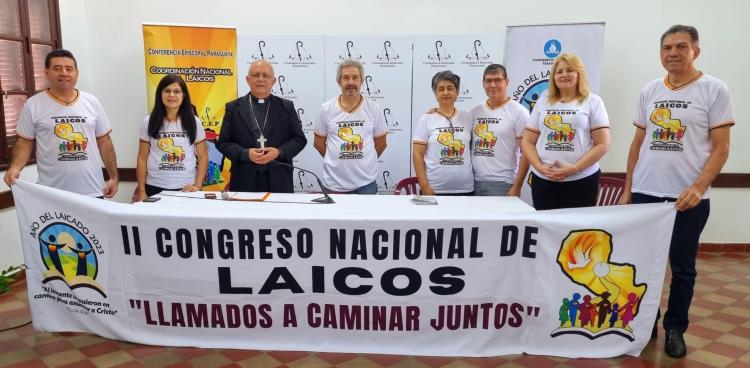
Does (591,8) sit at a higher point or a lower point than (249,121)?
higher

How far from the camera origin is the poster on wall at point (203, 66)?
13.7ft

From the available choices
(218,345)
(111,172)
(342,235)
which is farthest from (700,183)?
(111,172)

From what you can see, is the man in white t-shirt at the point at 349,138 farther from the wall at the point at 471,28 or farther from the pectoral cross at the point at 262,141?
the wall at the point at 471,28

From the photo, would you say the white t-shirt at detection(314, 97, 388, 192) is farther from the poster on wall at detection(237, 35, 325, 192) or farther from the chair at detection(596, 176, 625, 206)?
the chair at detection(596, 176, 625, 206)

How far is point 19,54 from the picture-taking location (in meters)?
3.72

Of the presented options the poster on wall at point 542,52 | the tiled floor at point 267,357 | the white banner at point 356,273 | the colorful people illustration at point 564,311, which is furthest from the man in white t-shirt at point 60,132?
the poster on wall at point 542,52

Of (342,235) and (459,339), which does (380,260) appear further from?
(459,339)

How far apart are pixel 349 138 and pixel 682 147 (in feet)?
5.88

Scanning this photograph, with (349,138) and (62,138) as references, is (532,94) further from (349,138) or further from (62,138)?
(62,138)

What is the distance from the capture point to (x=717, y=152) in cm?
228

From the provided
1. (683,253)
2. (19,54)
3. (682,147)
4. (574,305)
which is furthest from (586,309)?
(19,54)

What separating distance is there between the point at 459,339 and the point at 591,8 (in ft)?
10.8

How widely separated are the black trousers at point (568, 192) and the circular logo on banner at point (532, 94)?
5.09ft

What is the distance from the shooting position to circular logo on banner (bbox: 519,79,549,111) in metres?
4.21
